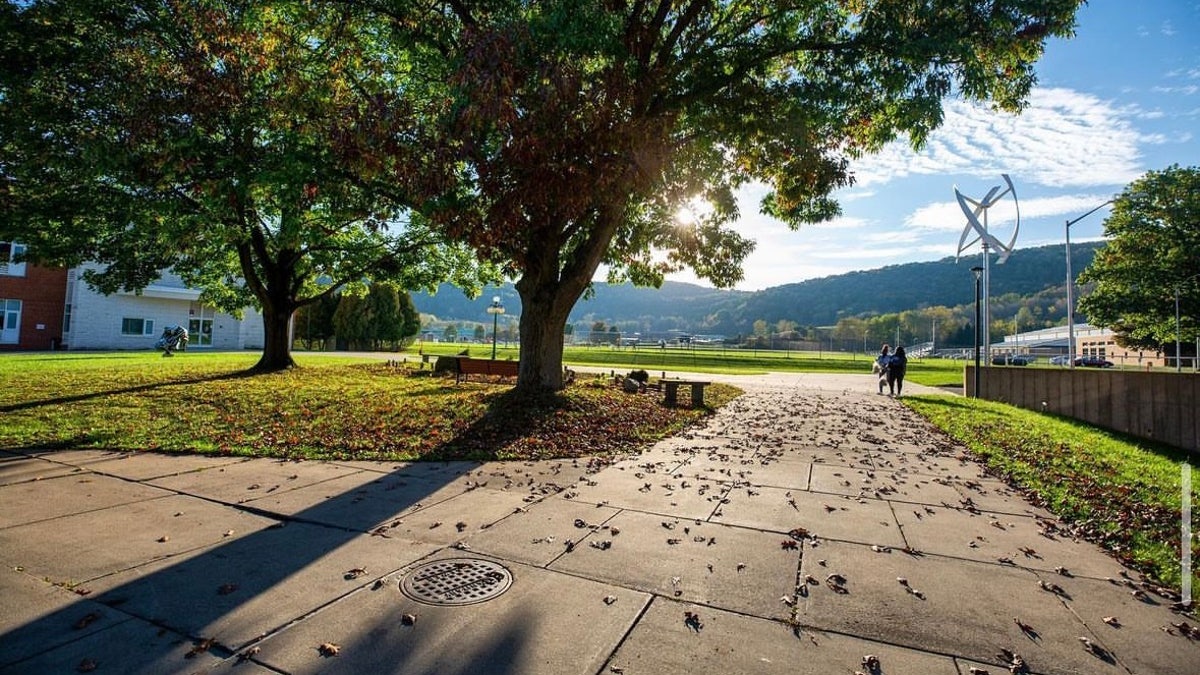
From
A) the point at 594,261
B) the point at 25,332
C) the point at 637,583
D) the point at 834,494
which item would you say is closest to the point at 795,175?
the point at 594,261

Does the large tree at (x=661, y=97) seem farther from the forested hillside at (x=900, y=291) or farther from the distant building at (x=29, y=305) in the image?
the forested hillside at (x=900, y=291)

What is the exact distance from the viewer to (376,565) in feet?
12.8

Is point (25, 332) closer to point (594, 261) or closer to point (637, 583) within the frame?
point (594, 261)

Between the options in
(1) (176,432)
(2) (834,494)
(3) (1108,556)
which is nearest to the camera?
(3) (1108,556)

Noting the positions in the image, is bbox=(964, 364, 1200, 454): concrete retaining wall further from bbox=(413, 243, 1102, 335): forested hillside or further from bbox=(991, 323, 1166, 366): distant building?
bbox=(413, 243, 1102, 335): forested hillside

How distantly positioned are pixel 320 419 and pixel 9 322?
37356mm

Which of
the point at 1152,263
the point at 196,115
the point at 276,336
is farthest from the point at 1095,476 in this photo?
the point at 1152,263

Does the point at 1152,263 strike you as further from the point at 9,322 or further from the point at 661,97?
the point at 9,322

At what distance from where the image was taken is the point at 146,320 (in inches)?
1545

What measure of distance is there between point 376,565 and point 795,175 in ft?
36.8

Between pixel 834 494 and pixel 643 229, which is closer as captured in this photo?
pixel 834 494

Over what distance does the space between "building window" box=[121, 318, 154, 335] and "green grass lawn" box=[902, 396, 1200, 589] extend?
46.9 meters

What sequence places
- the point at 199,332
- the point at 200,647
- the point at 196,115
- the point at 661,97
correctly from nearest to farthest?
1. the point at 200,647
2. the point at 196,115
3. the point at 661,97
4. the point at 199,332

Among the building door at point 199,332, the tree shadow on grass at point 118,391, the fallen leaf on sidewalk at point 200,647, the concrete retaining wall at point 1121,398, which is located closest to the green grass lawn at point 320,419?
the tree shadow on grass at point 118,391
